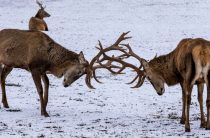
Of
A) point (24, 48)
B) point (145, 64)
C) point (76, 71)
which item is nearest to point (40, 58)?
point (24, 48)

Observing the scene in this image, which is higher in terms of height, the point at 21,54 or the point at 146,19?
the point at 146,19

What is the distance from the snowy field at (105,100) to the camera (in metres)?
10.3

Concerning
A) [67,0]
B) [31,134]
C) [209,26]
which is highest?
[67,0]

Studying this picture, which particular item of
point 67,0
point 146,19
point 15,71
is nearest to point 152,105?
point 15,71

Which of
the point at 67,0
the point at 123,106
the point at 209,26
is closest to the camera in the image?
the point at 123,106

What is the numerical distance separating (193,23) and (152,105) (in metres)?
21.6

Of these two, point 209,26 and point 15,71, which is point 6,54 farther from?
point 209,26

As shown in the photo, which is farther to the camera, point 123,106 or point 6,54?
point 123,106

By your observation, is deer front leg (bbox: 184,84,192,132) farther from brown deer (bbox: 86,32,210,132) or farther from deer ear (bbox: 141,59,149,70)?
deer ear (bbox: 141,59,149,70)

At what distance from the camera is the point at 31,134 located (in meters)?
9.73

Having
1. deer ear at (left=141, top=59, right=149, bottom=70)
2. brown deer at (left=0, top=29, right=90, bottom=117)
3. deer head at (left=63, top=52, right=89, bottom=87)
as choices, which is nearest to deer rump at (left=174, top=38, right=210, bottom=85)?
deer ear at (left=141, top=59, right=149, bottom=70)

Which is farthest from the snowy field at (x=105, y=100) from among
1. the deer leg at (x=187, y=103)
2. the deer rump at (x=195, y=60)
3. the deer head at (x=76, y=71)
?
the deer rump at (x=195, y=60)

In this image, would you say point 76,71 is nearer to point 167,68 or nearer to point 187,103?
point 167,68

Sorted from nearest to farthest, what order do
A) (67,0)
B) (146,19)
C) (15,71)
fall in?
(15,71)
(146,19)
(67,0)
